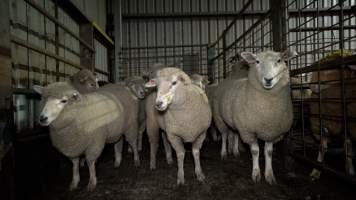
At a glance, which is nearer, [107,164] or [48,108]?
[48,108]

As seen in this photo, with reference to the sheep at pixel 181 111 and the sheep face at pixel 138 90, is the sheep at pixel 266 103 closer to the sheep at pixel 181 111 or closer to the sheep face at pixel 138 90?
the sheep at pixel 181 111

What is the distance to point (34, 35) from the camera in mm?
4191

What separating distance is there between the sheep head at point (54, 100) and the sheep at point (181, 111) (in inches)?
34.1

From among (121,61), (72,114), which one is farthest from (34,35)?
(121,61)

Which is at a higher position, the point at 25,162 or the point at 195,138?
the point at 195,138

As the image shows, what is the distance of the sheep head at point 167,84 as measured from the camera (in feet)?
9.54

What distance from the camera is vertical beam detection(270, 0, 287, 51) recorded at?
358 cm

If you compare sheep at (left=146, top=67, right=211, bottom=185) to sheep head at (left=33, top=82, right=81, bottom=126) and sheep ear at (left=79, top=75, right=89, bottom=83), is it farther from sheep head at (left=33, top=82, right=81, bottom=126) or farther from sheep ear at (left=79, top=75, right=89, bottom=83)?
sheep ear at (left=79, top=75, right=89, bottom=83)

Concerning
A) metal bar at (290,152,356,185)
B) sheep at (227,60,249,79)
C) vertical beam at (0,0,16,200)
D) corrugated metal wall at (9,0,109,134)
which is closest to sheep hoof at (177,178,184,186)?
metal bar at (290,152,356,185)

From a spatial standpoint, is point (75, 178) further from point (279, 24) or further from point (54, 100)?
point (279, 24)

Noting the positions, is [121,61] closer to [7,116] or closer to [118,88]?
[118,88]

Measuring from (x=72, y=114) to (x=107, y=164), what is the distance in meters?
→ 1.50

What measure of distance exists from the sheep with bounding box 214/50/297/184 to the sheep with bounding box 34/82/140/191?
5.28 ft

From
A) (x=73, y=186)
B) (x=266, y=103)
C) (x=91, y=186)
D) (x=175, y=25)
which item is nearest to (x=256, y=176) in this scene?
(x=266, y=103)
